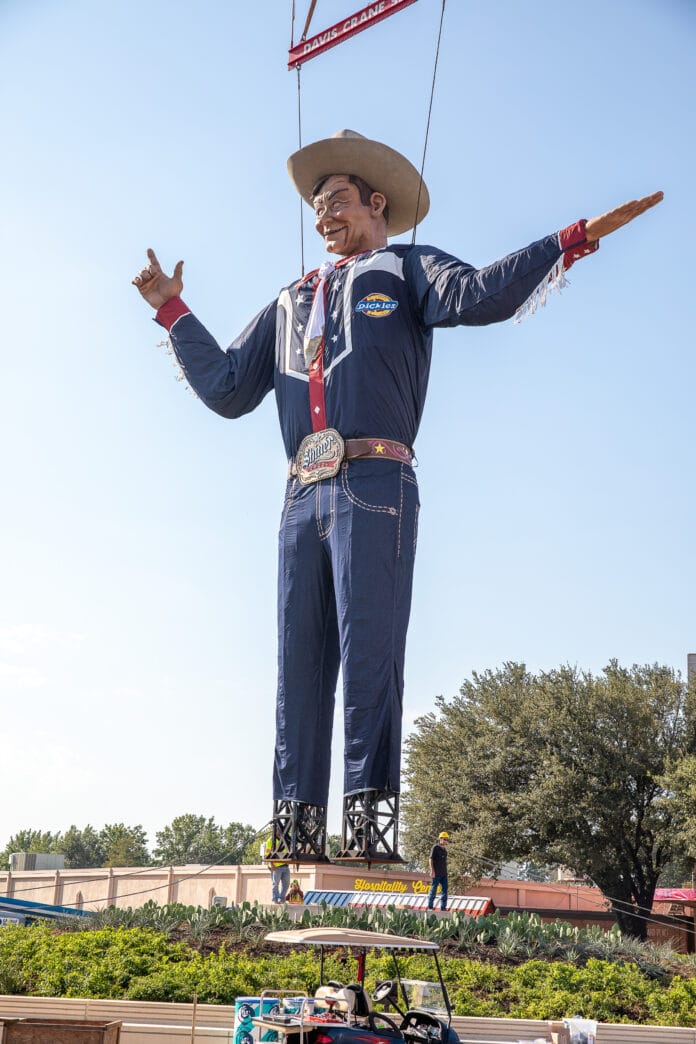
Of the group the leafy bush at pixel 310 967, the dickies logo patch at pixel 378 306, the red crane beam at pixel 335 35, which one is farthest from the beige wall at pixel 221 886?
the red crane beam at pixel 335 35

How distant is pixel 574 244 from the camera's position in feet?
30.6

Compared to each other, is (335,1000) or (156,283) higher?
(156,283)

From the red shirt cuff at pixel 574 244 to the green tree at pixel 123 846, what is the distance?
5938cm

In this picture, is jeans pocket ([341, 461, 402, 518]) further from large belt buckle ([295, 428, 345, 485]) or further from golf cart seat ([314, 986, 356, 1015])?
golf cart seat ([314, 986, 356, 1015])

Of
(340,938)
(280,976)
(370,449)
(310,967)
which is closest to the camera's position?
(340,938)

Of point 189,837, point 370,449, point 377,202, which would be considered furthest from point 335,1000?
point 189,837

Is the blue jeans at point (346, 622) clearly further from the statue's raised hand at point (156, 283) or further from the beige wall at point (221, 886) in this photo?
the beige wall at point (221, 886)

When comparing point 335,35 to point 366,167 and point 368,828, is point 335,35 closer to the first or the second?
point 366,167

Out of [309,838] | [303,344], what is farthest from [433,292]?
[309,838]

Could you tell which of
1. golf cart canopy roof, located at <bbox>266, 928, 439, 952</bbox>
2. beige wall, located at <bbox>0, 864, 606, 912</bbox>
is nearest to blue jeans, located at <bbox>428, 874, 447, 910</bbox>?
beige wall, located at <bbox>0, 864, 606, 912</bbox>

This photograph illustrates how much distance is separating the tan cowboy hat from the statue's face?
0.43 feet

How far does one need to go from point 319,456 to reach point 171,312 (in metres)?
2.60

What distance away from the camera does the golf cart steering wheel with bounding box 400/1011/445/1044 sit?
7793mm

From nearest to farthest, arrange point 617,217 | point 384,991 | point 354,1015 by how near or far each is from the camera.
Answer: point 354,1015
point 384,991
point 617,217
